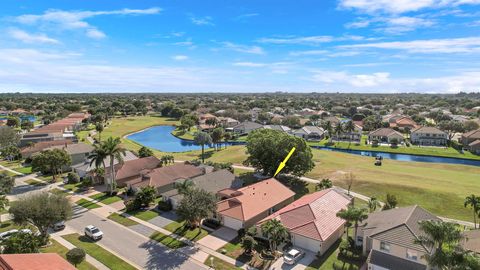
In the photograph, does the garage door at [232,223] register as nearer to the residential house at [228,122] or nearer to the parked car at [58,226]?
the parked car at [58,226]

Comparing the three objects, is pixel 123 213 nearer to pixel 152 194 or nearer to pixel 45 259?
pixel 152 194

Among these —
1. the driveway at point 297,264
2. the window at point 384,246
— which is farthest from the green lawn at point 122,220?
the window at point 384,246

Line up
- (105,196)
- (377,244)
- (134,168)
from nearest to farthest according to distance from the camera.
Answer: (377,244) → (105,196) → (134,168)

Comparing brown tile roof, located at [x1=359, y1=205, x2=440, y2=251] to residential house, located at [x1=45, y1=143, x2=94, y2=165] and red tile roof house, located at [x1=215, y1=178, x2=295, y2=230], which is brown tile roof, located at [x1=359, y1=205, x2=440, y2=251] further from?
residential house, located at [x1=45, y1=143, x2=94, y2=165]

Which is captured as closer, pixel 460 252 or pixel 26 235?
pixel 460 252

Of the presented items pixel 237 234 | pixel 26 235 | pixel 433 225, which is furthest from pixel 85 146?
pixel 433 225

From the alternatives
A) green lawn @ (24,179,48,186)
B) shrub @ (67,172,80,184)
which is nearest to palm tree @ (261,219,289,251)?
shrub @ (67,172,80,184)

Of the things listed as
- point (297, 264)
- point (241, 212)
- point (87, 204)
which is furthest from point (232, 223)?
point (87, 204)
